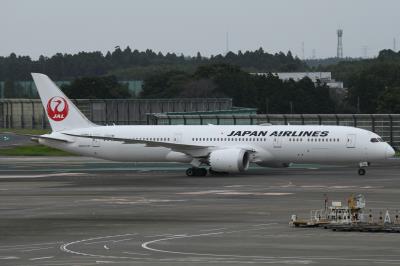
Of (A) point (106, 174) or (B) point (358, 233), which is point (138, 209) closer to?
(B) point (358, 233)

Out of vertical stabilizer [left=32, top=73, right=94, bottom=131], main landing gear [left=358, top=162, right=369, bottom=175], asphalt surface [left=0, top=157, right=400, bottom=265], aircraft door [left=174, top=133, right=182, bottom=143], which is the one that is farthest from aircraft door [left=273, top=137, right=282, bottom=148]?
vertical stabilizer [left=32, top=73, right=94, bottom=131]

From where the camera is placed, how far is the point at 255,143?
239 feet

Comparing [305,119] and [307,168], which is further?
[305,119]

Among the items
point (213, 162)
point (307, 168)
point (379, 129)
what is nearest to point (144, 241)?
point (213, 162)

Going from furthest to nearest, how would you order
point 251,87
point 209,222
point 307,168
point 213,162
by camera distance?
1. point 251,87
2. point 307,168
3. point 213,162
4. point 209,222

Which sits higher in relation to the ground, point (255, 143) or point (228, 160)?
point (255, 143)

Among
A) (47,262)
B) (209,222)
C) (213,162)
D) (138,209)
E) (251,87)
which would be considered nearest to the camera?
(47,262)

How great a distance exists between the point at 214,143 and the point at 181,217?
30.0m

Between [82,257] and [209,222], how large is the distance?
11.1 meters

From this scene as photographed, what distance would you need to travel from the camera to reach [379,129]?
97125 millimetres

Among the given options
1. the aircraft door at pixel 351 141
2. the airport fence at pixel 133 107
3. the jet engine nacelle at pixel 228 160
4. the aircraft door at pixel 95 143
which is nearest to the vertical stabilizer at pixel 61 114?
the aircraft door at pixel 95 143

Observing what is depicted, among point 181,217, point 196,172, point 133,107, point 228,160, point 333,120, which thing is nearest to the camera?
point 181,217

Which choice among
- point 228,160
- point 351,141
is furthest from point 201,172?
point 351,141

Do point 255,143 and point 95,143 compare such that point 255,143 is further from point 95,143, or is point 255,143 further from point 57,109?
point 57,109
